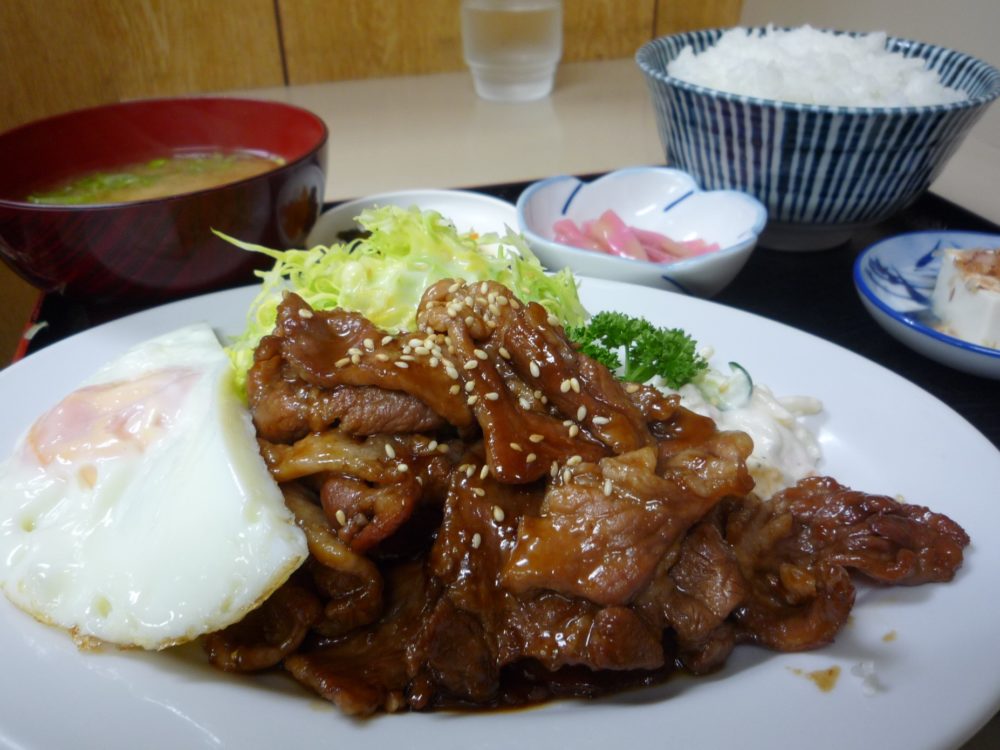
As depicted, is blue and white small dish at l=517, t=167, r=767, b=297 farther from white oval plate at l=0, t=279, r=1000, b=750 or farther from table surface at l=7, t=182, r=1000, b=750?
white oval plate at l=0, t=279, r=1000, b=750

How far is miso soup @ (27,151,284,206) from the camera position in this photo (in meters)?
2.81

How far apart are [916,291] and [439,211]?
200 centimetres

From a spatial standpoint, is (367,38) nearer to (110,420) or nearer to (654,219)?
(654,219)

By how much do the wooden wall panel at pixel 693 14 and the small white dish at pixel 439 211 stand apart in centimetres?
474

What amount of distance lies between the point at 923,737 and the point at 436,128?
5017 millimetres

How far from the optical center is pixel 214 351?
204 cm

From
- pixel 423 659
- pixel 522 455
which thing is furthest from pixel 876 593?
pixel 423 659

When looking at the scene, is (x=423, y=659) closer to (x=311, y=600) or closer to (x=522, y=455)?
(x=311, y=600)

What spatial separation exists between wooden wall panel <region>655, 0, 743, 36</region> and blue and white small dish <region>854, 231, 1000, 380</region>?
16.0 feet

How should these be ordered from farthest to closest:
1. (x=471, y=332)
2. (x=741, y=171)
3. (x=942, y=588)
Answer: (x=741, y=171), (x=471, y=332), (x=942, y=588)

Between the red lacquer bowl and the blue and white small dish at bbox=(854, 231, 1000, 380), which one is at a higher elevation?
the red lacquer bowl

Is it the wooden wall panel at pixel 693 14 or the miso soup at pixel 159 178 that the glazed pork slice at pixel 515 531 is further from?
the wooden wall panel at pixel 693 14

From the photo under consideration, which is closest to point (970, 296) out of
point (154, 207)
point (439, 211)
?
point (439, 211)

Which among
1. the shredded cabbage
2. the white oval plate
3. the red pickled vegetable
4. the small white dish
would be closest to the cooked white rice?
the red pickled vegetable
